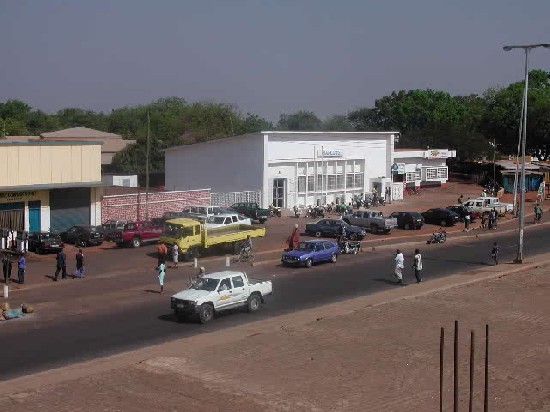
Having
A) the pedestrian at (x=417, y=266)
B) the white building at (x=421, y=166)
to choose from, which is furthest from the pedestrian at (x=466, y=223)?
the pedestrian at (x=417, y=266)

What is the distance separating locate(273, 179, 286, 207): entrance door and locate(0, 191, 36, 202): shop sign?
2431 cm

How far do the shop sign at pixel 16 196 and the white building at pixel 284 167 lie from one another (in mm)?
18607

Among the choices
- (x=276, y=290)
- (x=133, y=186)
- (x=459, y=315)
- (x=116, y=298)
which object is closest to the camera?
(x=459, y=315)

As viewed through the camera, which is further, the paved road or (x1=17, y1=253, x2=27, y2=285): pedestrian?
(x1=17, y1=253, x2=27, y2=285): pedestrian

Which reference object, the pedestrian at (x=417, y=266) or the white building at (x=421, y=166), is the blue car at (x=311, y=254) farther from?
the white building at (x=421, y=166)

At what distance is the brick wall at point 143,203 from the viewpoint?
47.7 meters

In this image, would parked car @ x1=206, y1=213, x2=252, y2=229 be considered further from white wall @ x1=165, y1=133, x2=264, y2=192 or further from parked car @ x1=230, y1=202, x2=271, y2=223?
white wall @ x1=165, y1=133, x2=264, y2=192

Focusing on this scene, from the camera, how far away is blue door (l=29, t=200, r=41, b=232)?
42769 millimetres

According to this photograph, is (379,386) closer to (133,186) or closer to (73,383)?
(73,383)

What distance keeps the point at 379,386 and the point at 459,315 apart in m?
9.36

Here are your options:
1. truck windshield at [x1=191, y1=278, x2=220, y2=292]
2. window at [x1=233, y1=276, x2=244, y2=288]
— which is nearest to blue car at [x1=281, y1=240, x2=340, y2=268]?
window at [x1=233, y1=276, x2=244, y2=288]

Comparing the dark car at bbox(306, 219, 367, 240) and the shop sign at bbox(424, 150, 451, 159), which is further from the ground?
the shop sign at bbox(424, 150, 451, 159)

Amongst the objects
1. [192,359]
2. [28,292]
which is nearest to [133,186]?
[28,292]

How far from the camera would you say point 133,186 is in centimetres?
7475
